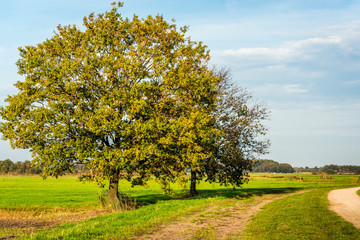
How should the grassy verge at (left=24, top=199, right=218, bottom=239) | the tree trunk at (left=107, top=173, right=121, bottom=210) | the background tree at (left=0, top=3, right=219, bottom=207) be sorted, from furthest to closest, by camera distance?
the tree trunk at (left=107, top=173, right=121, bottom=210) < the background tree at (left=0, top=3, right=219, bottom=207) < the grassy verge at (left=24, top=199, right=218, bottom=239)

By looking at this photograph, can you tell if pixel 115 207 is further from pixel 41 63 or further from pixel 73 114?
pixel 41 63

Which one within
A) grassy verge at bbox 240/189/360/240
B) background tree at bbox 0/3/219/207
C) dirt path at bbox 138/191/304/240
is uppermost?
background tree at bbox 0/3/219/207

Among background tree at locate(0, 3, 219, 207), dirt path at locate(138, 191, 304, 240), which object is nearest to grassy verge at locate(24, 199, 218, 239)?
dirt path at locate(138, 191, 304, 240)

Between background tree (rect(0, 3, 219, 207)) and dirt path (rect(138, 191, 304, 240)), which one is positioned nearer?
dirt path (rect(138, 191, 304, 240))

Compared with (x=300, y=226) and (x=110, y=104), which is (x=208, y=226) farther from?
(x=110, y=104)

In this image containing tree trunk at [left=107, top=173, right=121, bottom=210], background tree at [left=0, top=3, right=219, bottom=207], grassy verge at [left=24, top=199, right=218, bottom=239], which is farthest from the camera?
tree trunk at [left=107, top=173, right=121, bottom=210]

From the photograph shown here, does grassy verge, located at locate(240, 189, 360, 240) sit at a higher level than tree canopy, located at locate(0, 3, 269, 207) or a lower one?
lower

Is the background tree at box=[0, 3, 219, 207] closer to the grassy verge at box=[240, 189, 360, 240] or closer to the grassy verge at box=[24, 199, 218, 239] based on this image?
the grassy verge at box=[24, 199, 218, 239]

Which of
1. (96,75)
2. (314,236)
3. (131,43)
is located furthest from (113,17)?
(314,236)

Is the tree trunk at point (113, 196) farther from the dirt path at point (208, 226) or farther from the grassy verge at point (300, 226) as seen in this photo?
the grassy verge at point (300, 226)

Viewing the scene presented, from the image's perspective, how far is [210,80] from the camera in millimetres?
24922

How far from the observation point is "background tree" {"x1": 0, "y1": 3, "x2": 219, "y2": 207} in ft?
68.9

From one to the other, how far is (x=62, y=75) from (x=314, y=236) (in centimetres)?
1845

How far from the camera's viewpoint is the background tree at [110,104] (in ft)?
68.9
